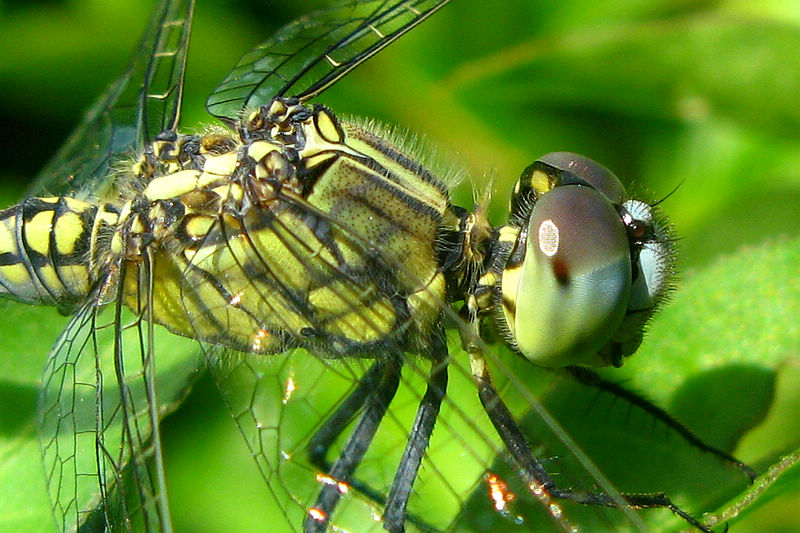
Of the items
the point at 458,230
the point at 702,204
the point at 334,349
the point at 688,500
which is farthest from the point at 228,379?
the point at 702,204

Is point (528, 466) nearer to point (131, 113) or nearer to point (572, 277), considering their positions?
point (572, 277)

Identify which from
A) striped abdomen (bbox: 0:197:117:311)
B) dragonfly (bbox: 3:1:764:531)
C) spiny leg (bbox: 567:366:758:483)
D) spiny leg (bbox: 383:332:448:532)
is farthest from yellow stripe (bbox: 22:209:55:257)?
spiny leg (bbox: 567:366:758:483)

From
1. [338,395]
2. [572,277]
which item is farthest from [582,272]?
[338,395]

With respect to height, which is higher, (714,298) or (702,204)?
(702,204)

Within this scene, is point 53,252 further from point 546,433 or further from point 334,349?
point 546,433

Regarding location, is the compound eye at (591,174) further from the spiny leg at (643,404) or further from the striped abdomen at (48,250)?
the striped abdomen at (48,250)

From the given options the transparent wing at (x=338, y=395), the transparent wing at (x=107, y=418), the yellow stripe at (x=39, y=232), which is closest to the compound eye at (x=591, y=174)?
the transparent wing at (x=338, y=395)
